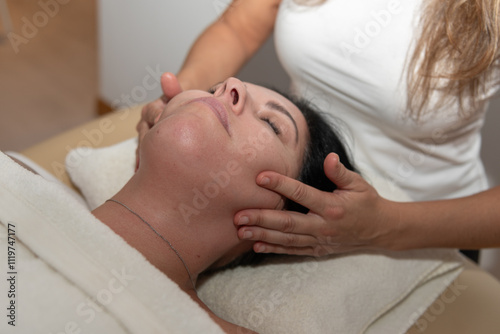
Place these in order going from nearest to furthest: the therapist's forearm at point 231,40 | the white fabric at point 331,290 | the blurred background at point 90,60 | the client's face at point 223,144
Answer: the client's face at point 223,144 < the white fabric at point 331,290 < the therapist's forearm at point 231,40 < the blurred background at point 90,60

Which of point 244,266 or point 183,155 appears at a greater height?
point 183,155

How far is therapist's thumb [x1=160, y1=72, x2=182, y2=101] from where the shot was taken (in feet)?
3.97

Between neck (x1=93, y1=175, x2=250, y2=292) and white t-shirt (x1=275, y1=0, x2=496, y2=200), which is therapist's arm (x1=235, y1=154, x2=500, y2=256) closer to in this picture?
neck (x1=93, y1=175, x2=250, y2=292)

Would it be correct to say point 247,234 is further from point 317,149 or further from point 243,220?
point 317,149

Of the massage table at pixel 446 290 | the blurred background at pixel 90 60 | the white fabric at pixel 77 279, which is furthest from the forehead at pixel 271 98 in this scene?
the blurred background at pixel 90 60

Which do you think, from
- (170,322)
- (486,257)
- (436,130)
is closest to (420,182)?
(436,130)

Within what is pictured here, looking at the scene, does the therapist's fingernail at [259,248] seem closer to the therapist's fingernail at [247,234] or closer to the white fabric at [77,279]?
the therapist's fingernail at [247,234]

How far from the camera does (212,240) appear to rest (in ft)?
3.35

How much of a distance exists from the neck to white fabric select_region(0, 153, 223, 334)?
6 centimetres

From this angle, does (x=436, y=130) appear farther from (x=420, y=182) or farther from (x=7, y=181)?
(x=7, y=181)

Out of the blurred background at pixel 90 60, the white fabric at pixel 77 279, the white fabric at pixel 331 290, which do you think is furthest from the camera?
the blurred background at pixel 90 60

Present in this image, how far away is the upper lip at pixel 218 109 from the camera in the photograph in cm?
99

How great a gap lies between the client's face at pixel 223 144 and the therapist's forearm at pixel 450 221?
30 centimetres

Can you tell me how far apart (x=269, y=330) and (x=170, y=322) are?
262 mm
